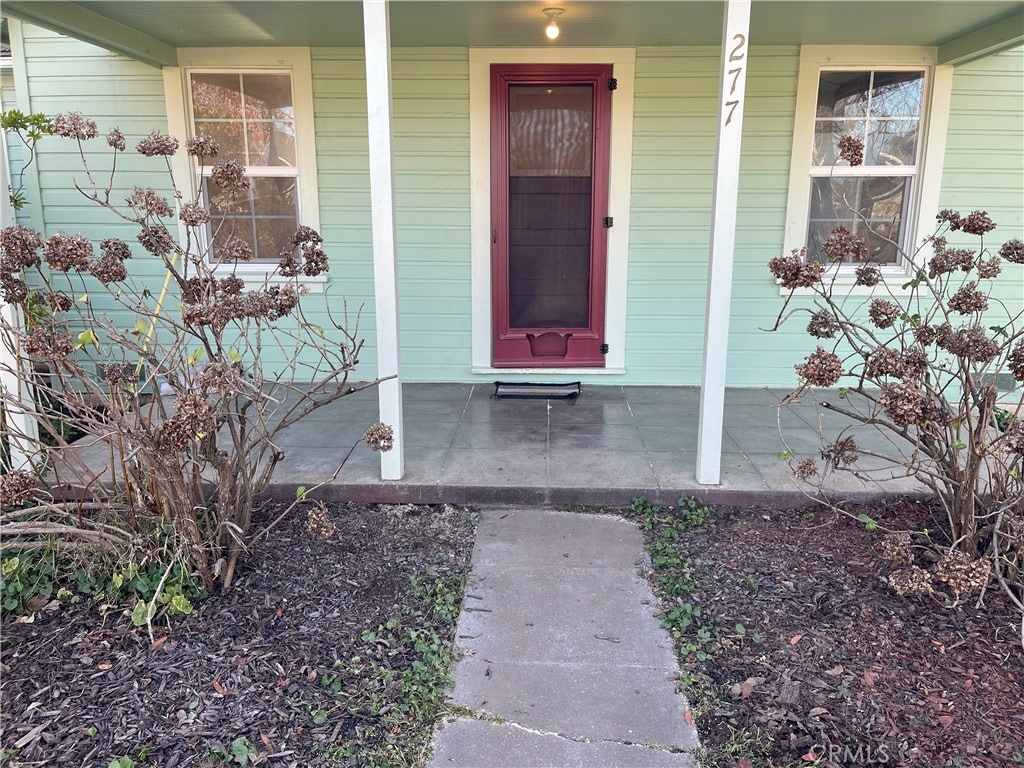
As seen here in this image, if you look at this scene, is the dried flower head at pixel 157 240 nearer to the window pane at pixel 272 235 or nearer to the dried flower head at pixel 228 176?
the dried flower head at pixel 228 176

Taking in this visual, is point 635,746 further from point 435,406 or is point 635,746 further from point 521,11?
point 521,11

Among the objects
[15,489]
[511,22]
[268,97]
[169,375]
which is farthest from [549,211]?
[15,489]

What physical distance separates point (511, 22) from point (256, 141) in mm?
2026

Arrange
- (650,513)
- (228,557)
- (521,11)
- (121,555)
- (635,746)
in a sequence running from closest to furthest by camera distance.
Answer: (635,746), (121,555), (228,557), (650,513), (521,11)

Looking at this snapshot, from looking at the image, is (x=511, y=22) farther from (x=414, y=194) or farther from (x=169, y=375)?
(x=169, y=375)

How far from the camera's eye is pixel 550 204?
4.82 m

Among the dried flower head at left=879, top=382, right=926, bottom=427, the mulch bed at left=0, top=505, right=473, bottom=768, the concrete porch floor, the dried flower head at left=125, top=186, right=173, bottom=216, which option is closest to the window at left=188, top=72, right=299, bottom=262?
the concrete porch floor

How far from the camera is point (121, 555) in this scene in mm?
2434

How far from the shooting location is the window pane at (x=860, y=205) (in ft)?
15.7

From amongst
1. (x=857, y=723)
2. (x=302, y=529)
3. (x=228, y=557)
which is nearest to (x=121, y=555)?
(x=228, y=557)

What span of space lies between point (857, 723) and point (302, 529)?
221cm

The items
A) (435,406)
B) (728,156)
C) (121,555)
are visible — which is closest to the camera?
(121,555)

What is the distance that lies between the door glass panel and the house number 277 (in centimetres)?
184

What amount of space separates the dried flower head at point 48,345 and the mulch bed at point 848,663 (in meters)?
2.30
